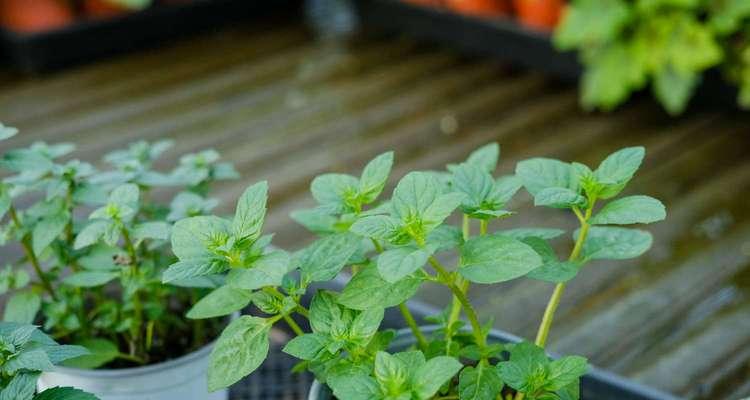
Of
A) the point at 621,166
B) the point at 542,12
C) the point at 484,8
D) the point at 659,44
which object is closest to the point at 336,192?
the point at 621,166

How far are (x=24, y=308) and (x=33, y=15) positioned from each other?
249 centimetres

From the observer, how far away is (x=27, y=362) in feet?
2.48

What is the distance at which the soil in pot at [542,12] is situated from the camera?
2930mm

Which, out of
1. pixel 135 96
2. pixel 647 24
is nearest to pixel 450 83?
pixel 647 24

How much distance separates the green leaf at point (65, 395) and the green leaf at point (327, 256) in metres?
0.20

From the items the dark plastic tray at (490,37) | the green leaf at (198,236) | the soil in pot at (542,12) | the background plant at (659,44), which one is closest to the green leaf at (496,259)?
the green leaf at (198,236)

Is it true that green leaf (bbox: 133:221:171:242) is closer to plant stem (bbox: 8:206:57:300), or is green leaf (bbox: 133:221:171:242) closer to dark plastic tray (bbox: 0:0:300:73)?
plant stem (bbox: 8:206:57:300)

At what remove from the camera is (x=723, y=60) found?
2561mm

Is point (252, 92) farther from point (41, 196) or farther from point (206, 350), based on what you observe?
point (206, 350)

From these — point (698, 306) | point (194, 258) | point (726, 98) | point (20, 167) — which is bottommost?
point (698, 306)

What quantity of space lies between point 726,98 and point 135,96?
1758 millimetres

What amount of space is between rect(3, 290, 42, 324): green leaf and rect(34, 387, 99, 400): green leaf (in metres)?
0.22

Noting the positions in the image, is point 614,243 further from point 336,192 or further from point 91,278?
point 91,278

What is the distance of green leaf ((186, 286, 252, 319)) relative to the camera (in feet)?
2.70
